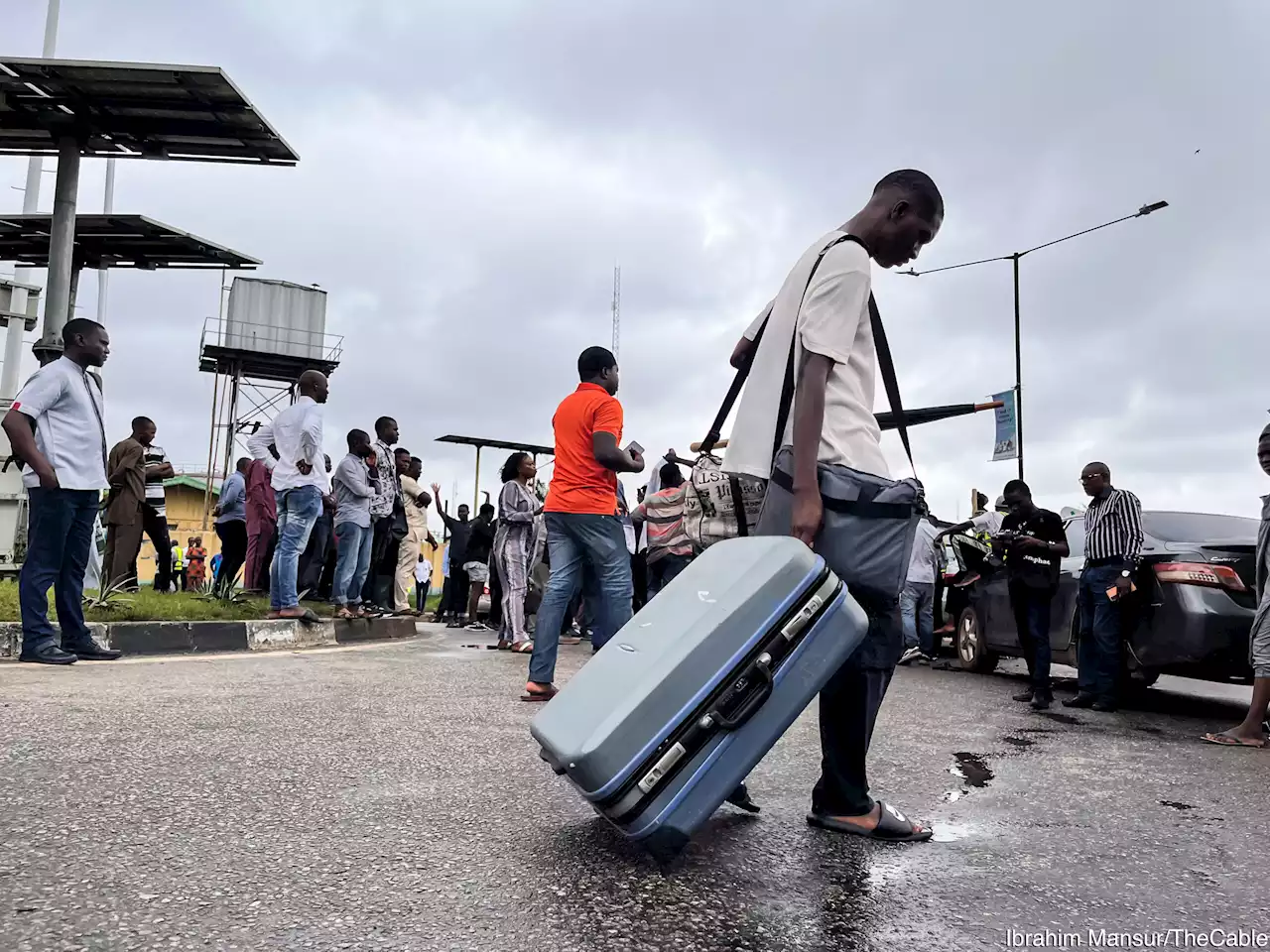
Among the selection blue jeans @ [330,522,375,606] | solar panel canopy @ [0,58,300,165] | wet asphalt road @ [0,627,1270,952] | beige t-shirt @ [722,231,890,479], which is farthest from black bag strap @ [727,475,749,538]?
solar panel canopy @ [0,58,300,165]

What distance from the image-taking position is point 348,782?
305cm

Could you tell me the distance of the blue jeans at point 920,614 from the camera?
9.30 metres

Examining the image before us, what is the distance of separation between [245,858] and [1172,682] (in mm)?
8470

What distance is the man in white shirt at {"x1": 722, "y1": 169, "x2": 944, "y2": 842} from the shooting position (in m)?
2.54

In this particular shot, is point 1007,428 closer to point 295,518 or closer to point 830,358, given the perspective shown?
point 295,518

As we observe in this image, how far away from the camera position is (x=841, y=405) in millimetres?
2629

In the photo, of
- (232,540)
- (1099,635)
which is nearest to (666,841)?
(1099,635)

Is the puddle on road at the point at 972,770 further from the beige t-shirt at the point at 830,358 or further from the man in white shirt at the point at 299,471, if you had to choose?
the man in white shirt at the point at 299,471

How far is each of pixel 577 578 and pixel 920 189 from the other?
116 inches

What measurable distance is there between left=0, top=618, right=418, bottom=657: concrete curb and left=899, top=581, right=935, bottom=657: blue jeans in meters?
5.08

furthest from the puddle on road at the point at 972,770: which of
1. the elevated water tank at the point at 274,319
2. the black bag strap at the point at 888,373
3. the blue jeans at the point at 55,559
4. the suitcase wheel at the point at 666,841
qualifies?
the elevated water tank at the point at 274,319

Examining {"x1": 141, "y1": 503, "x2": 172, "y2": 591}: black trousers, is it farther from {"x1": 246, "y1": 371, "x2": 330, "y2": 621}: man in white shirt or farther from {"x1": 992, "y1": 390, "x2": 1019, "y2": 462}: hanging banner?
{"x1": 992, "y1": 390, "x2": 1019, "y2": 462}: hanging banner

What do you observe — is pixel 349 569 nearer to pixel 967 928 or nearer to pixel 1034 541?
pixel 1034 541

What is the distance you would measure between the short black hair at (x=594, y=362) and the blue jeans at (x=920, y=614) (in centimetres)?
504
